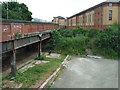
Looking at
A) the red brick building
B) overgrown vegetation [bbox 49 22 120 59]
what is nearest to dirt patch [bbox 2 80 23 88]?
overgrown vegetation [bbox 49 22 120 59]

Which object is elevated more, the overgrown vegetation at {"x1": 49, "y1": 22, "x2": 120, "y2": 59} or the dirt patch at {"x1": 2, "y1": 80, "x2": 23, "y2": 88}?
the overgrown vegetation at {"x1": 49, "y1": 22, "x2": 120, "y2": 59}

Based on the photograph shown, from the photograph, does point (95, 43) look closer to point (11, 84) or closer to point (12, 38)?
point (12, 38)

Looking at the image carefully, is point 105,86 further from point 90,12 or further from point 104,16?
point 90,12

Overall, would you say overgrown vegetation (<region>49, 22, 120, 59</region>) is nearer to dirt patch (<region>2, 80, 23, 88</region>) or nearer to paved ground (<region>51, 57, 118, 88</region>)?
paved ground (<region>51, 57, 118, 88</region>)

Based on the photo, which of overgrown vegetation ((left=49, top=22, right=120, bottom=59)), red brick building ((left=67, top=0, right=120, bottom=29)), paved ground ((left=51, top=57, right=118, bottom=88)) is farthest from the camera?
red brick building ((left=67, top=0, right=120, bottom=29))

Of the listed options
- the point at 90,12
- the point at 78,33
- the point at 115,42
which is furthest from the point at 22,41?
the point at 90,12

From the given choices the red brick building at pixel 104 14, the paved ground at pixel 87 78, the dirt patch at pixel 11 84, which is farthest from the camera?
the red brick building at pixel 104 14

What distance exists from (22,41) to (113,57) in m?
12.5

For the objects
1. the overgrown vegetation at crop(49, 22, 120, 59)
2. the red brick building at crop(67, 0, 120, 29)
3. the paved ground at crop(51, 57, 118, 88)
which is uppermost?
the red brick building at crop(67, 0, 120, 29)

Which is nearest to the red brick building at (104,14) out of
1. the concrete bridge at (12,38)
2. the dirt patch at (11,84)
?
the concrete bridge at (12,38)

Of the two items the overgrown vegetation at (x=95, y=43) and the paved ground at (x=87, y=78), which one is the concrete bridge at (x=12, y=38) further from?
the overgrown vegetation at (x=95, y=43)

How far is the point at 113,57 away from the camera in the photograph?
16844mm

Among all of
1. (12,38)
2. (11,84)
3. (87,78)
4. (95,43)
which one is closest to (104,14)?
(95,43)

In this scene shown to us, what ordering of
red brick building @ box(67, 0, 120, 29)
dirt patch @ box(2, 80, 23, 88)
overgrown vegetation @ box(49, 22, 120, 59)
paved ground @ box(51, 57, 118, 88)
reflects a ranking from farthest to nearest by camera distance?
1. red brick building @ box(67, 0, 120, 29)
2. overgrown vegetation @ box(49, 22, 120, 59)
3. paved ground @ box(51, 57, 118, 88)
4. dirt patch @ box(2, 80, 23, 88)
